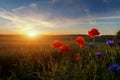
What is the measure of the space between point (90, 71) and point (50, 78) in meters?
0.89

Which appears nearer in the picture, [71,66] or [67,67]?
[67,67]

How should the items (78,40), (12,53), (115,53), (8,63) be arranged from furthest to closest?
(12,53) → (8,63) → (115,53) → (78,40)

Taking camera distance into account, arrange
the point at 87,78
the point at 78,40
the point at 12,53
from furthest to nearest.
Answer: the point at 12,53 → the point at 78,40 → the point at 87,78

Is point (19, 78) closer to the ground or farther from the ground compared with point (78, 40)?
closer to the ground

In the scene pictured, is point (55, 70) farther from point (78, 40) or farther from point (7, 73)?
point (7, 73)

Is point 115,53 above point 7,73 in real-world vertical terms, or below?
above

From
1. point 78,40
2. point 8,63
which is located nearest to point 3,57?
point 8,63

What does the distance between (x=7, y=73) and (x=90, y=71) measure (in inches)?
119

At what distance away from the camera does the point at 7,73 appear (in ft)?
26.4

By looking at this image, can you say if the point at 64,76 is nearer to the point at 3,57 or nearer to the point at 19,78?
the point at 19,78

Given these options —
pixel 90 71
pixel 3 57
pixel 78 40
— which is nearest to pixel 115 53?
pixel 78 40

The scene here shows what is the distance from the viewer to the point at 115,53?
791 centimetres

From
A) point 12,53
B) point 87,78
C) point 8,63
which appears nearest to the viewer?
point 87,78

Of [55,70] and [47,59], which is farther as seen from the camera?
[47,59]
